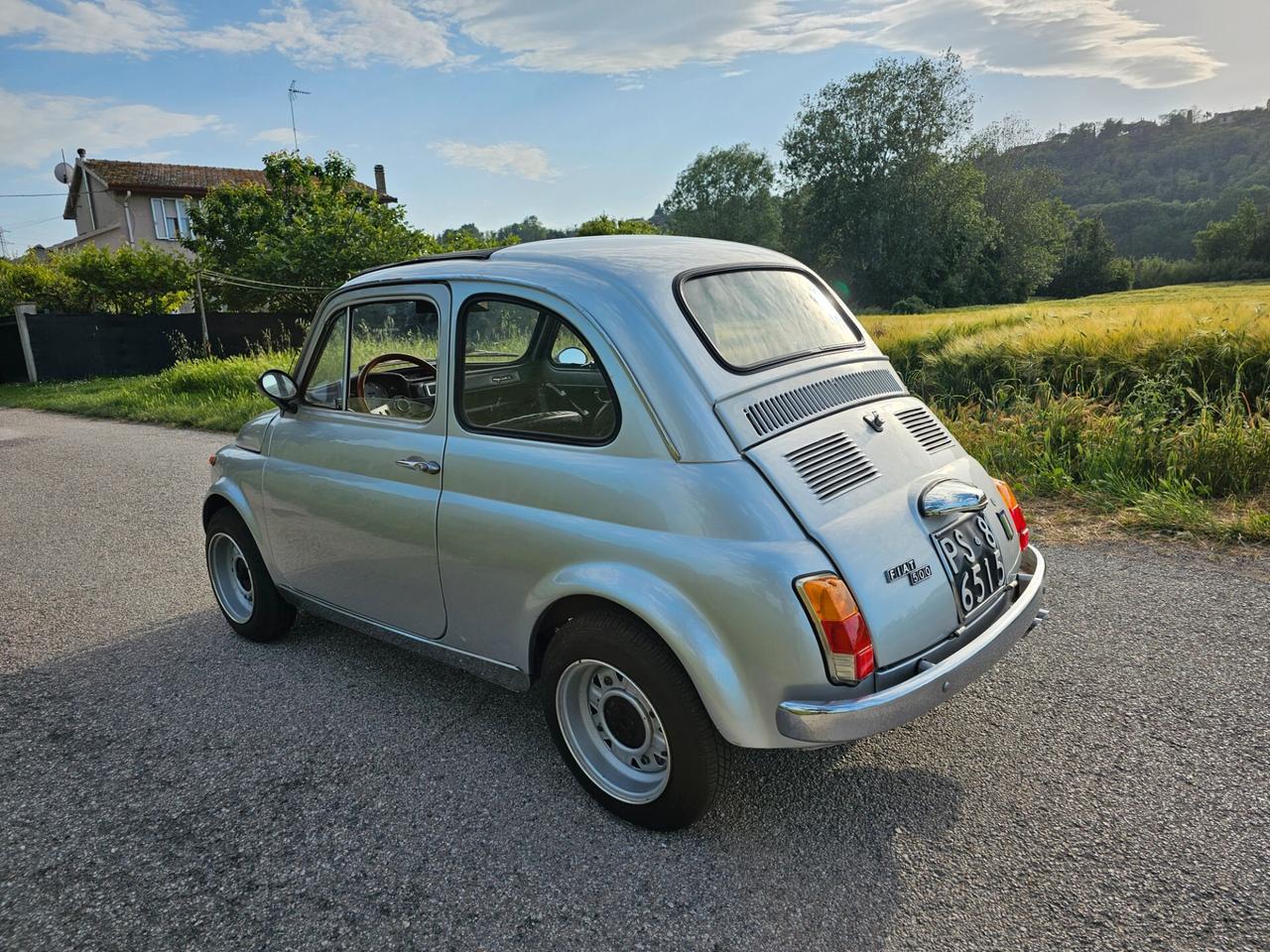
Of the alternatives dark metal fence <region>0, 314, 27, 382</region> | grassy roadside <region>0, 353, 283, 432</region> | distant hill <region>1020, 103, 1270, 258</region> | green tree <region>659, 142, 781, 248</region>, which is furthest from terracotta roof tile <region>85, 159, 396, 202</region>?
distant hill <region>1020, 103, 1270, 258</region>

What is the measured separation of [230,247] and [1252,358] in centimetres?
2772

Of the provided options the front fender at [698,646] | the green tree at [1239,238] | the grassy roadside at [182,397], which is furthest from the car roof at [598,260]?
the green tree at [1239,238]

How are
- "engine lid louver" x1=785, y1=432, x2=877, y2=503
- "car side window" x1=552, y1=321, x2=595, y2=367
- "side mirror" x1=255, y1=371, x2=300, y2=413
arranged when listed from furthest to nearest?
1. "side mirror" x1=255, y1=371, x2=300, y2=413
2. "car side window" x1=552, y1=321, x2=595, y2=367
3. "engine lid louver" x1=785, y1=432, x2=877, y2=503

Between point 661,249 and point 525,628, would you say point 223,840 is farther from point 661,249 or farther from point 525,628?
point 661,249

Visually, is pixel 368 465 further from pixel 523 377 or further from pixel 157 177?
pixel 157 177

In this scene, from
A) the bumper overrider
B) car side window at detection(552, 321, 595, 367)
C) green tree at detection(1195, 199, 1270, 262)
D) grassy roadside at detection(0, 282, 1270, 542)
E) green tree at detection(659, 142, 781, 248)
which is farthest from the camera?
green tree at detection(659, 142, 781, 248)

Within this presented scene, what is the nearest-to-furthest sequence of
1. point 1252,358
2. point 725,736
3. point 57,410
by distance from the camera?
point 725,736 < point 1252,358 < point 57,410

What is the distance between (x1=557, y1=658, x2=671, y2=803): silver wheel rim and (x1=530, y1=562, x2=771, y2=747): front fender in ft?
0.90

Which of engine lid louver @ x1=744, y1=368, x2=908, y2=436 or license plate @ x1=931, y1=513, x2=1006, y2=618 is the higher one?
engine lid louver @ x1=744, y1=368, x2=908, y2=436

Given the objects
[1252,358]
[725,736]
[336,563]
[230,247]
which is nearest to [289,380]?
[336,563]

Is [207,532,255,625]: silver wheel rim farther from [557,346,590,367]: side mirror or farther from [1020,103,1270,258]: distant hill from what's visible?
[1020,103,1270,258]: distant hill

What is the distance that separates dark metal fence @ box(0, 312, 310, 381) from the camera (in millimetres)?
21859

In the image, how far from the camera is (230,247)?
26.6 metres

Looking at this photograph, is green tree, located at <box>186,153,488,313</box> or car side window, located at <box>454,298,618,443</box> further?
green tree, located at <box>186,153,488,313</box>
